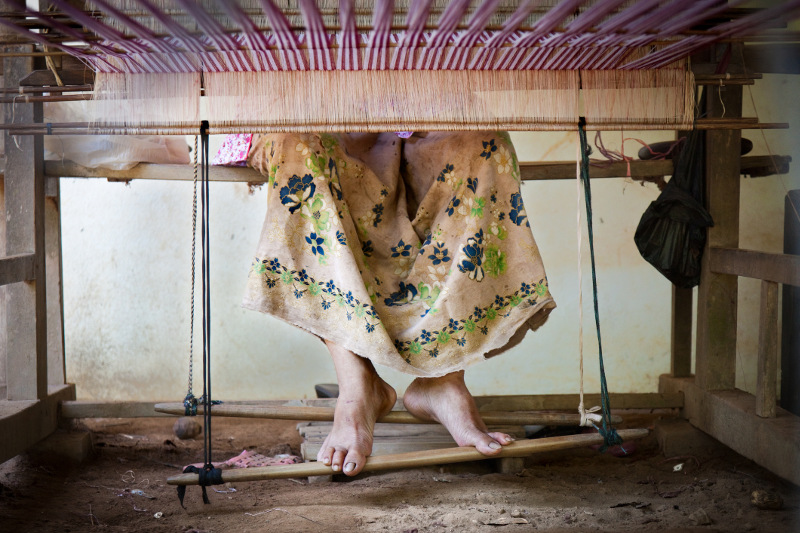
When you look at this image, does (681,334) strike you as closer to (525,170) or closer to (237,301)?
(525,170)

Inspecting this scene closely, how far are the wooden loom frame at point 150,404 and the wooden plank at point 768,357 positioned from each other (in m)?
0.01

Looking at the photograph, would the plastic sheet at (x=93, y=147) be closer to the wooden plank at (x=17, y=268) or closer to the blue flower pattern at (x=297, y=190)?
the wooden plank at (x=17, y=268)

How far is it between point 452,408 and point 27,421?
52.3 inches

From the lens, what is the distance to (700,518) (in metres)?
1.61

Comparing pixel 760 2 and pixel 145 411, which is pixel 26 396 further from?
pixel 760 2

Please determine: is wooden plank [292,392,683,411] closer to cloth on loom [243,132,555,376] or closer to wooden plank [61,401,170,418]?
cloth on loom [243,132,555,376]

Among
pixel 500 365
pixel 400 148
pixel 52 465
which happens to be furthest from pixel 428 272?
pixel 500 365

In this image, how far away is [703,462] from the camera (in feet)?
7.23

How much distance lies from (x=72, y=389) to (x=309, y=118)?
1.69 m

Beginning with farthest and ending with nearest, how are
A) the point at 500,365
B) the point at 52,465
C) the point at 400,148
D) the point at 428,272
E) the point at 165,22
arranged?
the point at 500,365 < the point at 52,465 < the point at 400,148 < the point at 428,272 < the point at 165,22

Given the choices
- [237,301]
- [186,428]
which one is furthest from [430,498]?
[237,301]

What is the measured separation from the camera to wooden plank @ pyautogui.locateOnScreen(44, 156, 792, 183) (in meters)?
2.42

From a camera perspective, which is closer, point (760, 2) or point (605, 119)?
point (760, 2)

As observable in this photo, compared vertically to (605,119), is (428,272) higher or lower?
lower
